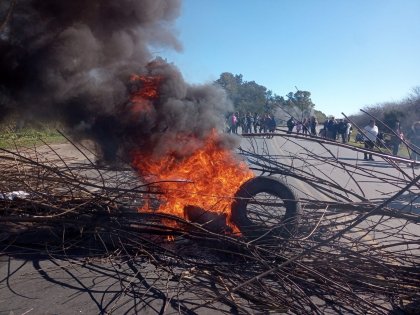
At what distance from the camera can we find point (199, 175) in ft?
19.0

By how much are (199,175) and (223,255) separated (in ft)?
5.63

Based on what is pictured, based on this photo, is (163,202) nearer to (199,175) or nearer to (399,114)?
(199,175)

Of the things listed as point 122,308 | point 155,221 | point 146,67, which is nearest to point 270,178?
point 155,221

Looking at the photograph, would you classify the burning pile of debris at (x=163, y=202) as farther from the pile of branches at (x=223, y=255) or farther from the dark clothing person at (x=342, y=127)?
the dark clothing person at (x=342, y=127)

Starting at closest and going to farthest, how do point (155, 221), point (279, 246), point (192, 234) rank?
point (279, 246) < point (192, 234) < point (155, 221)

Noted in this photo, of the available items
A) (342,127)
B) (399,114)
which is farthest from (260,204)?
(399,114)

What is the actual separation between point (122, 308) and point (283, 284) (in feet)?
4.62

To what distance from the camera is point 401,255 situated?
3.79 m

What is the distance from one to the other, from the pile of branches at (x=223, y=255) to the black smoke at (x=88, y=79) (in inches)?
63.9

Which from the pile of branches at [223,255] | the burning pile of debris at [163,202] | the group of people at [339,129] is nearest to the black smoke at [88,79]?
the burning pile of debris at [163,202]

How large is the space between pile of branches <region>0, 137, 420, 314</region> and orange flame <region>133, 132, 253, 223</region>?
0.32 meters

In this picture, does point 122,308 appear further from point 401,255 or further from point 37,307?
point 401,255

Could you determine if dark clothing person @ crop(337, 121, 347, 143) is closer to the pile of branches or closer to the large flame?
the large flame

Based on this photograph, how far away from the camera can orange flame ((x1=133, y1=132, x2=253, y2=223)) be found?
521 cm
